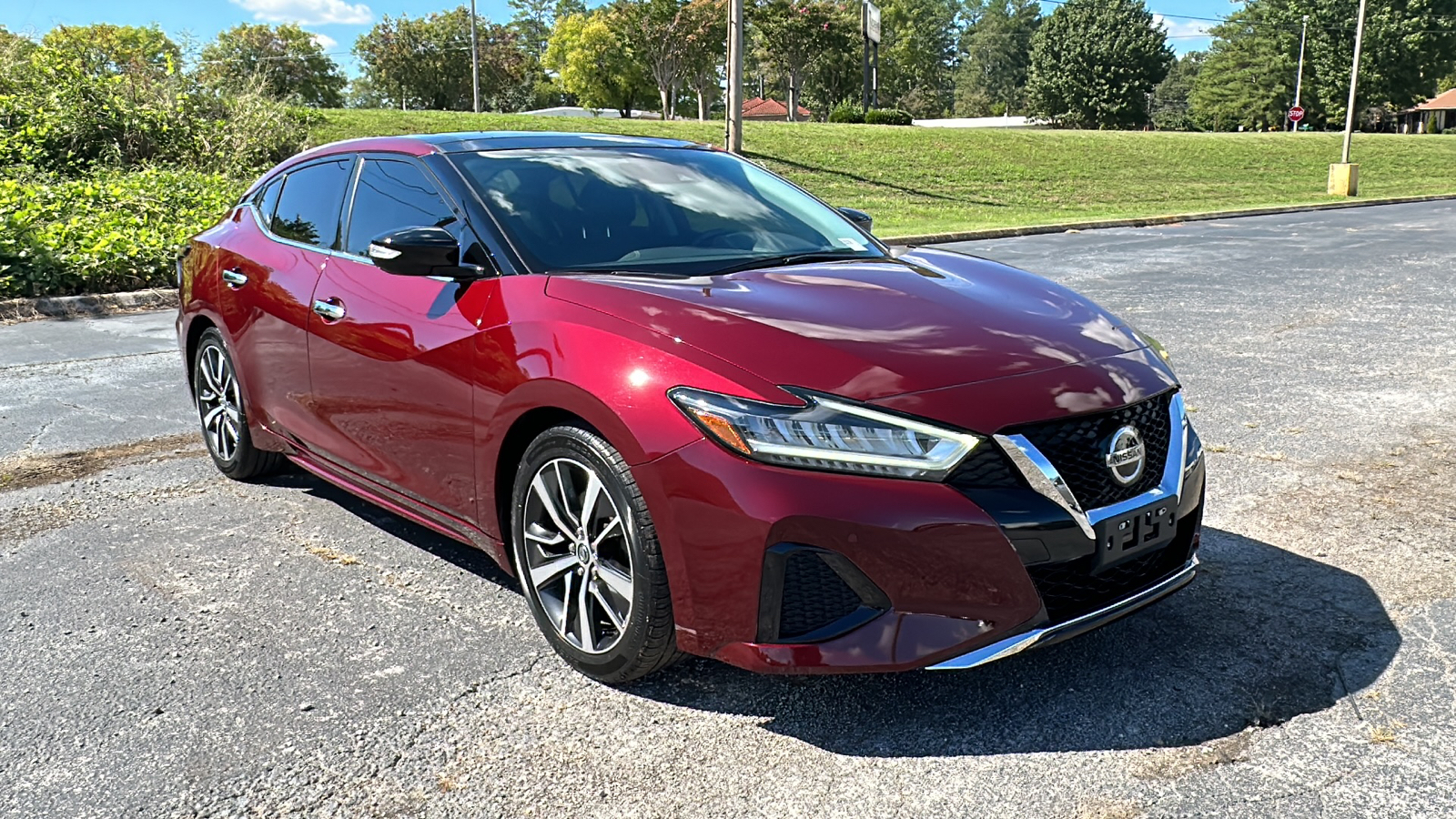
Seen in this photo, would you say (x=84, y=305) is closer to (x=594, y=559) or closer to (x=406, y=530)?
(x=406, y=530)

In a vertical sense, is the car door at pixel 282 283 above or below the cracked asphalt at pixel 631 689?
above

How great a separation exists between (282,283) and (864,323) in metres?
2.56

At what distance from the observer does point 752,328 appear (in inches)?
116

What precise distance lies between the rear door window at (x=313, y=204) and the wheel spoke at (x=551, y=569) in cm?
174

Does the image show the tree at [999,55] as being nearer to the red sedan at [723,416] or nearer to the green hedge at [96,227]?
the green hedge at [96,227]

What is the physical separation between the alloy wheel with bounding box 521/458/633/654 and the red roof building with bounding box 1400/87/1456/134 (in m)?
102

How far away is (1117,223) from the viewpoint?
864 inches

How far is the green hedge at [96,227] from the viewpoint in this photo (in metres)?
11.4

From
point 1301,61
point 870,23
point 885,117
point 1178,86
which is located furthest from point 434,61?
point 1178,86

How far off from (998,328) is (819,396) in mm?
690

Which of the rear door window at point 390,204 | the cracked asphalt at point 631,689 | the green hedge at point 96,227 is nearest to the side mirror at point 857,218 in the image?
the rear door window at point 390,204

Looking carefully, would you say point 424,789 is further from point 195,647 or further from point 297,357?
point 297,357

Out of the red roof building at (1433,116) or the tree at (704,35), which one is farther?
the red roof building at (1433,116)

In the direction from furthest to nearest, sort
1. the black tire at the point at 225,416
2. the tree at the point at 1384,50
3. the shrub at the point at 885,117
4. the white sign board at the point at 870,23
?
the tree at the point at 1384,50 → the white sign board at the point at 870,23 → the shrub at the point at 885,117 → the black tire at the point at 225,416
